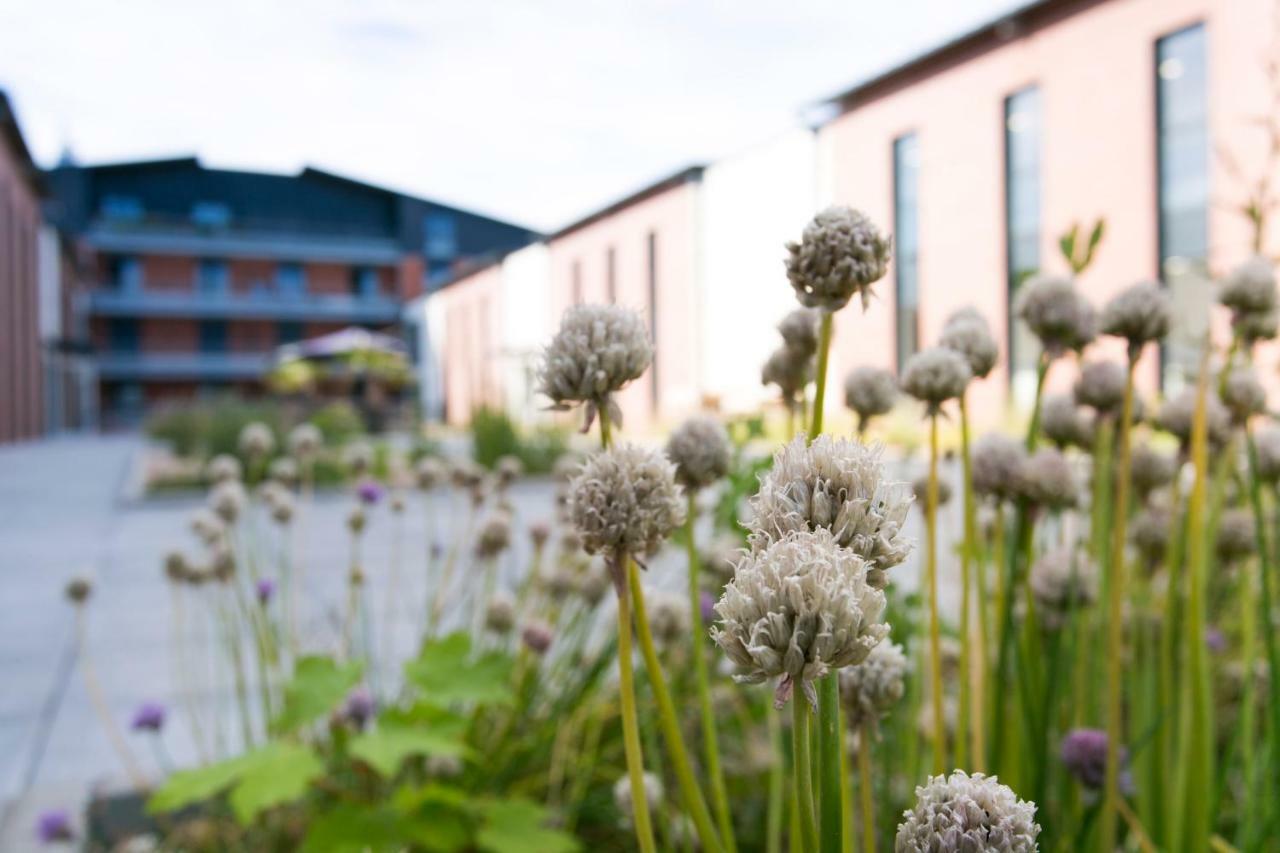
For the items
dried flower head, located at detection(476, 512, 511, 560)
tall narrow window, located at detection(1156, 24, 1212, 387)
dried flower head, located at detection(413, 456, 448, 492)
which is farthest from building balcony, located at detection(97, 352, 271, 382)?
dried flower head, located at detection(476, 512, 511, 560)

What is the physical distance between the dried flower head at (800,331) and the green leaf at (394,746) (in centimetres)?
55

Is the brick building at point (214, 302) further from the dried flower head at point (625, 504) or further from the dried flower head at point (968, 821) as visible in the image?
the dried flower head at point (968, 821)

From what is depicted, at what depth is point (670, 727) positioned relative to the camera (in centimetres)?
46

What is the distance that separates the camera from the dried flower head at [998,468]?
2.49 ft

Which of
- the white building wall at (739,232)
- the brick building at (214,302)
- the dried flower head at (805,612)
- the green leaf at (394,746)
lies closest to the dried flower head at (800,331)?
the dried flower head at (805,612)

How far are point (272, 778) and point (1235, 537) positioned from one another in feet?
3.39

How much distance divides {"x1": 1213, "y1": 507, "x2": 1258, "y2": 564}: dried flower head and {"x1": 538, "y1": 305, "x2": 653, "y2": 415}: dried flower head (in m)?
0.78

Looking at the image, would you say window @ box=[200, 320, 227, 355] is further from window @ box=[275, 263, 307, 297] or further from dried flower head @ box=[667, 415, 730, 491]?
dried flower head @ box=[667, 415, 730, 491]

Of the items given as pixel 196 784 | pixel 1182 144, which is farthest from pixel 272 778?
pixel 1182 144

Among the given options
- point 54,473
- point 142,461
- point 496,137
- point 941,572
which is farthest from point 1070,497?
point 142,461

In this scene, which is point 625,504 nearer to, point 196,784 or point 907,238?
point 196,784

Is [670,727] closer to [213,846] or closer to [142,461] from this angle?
[213,846]

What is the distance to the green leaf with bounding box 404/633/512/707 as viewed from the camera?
1057 millimetres

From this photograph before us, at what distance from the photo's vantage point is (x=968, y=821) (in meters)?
0.29
